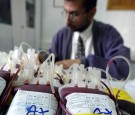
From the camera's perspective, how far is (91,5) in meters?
0.83

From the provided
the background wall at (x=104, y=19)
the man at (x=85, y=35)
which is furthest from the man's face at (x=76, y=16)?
the background wall at (x=104, y=19)

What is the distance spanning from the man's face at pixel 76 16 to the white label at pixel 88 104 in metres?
0.61

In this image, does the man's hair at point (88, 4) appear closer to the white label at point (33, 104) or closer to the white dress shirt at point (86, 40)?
the white dress shirt at point (86, 40)

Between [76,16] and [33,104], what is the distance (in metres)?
0.65

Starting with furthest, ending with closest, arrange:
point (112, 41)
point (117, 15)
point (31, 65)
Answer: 1. point (117, 15)
2. point (112, 41)
3. point (31, 65)

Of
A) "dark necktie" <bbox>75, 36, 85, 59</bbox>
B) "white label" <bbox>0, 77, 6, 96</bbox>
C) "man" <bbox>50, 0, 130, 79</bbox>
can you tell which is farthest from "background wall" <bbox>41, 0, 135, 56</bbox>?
"white label" <bbox>0, 77, 6, 96</bbox>

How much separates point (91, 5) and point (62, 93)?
694 millimetres

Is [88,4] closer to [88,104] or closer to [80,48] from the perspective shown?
[80,48]

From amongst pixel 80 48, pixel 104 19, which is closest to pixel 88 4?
pixel 80 48

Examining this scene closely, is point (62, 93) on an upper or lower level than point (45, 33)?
upper

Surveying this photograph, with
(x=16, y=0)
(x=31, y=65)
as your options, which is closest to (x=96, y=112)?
(x=31, y=65)

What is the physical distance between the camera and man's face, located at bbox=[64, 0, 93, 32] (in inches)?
29.9

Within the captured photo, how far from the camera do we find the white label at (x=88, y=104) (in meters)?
0.21

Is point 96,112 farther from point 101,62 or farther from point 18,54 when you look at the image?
point 101,62
